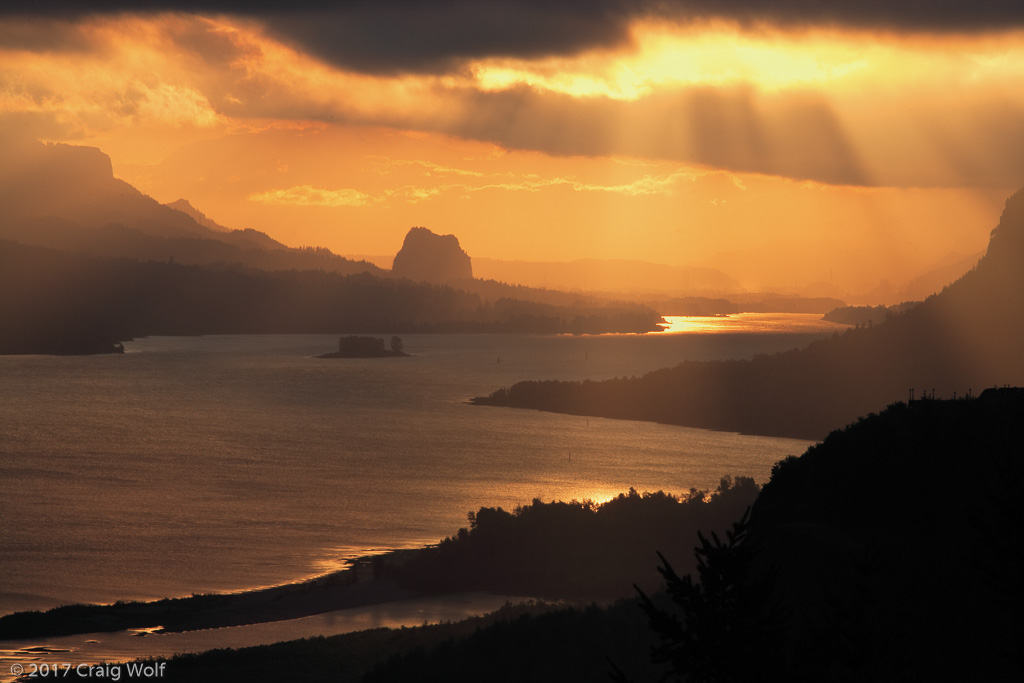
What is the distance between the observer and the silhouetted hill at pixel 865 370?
15350cm

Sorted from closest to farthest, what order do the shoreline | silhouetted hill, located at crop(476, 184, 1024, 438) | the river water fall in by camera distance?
the shoreline, the river water, silhouetted hill, located at crop(476, 184, 1024, 438)

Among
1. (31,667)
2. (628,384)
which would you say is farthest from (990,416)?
(628,384)

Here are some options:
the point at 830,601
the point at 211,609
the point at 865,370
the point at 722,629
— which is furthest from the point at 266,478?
the point at 865,370

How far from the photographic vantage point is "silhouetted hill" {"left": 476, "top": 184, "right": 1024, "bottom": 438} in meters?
154

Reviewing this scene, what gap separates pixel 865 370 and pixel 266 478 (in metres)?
106

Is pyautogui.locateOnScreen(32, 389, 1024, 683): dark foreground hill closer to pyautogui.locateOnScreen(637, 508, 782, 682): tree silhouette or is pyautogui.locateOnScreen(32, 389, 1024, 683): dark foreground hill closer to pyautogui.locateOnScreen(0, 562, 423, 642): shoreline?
pyautogui.locateOnScreen(637, 508, 782, 682): tree silhouette

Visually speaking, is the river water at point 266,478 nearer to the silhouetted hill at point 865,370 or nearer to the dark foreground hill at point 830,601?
the silhouetted hill at point 865,370

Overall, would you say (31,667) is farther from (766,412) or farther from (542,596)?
(766,412)

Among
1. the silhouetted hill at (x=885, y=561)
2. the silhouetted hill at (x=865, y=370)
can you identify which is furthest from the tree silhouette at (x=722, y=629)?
the silhouetted hill at (x=865, y=370)

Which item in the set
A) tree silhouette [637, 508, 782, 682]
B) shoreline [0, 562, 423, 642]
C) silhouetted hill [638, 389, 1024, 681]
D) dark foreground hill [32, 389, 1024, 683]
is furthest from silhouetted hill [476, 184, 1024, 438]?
tree silhouette [637, 508, 782, 682]

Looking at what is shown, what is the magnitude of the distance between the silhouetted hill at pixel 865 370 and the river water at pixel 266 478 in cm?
1129

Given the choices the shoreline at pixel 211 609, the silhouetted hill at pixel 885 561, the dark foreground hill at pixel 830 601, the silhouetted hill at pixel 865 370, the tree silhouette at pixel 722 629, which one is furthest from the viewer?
the silhouetted hill at pixel 865 370

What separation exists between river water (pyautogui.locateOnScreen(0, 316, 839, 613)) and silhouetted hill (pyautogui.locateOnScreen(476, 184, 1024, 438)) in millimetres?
11287

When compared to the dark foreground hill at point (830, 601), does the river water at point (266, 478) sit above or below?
below
